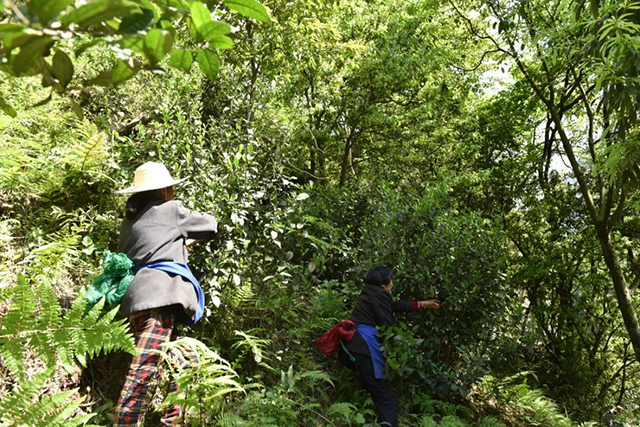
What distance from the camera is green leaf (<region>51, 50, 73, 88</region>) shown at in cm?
94

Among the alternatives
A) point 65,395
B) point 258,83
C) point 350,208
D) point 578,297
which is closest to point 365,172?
point 350,208

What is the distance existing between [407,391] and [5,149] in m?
4.89

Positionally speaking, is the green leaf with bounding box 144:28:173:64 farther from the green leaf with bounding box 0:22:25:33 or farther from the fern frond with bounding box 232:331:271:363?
the fern frond with bounding box 232:331:271:363

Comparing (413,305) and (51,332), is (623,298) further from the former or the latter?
(51,332)

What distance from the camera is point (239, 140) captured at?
4844 mm

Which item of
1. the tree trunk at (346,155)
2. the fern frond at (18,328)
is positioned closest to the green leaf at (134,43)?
the fern frond at (18,328)

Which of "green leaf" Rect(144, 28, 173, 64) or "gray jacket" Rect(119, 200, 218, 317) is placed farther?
"gray jacket" Rect(119, 200, 218, 317)

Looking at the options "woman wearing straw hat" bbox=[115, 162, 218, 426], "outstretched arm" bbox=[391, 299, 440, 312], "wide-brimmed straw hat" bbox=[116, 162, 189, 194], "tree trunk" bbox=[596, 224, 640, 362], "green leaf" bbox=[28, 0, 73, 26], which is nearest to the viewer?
"green leaf" bbox=[28, 0, 73, 26]

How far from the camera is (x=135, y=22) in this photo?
31.8 inches

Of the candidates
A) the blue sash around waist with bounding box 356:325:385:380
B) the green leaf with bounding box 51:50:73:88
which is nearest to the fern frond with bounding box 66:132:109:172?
the blue sash around waist with bounding box 356:325:385:380

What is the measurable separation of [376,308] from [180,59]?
406 centimetres

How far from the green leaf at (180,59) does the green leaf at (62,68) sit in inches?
8.1

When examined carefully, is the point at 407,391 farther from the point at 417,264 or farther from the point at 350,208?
the point at 350,208

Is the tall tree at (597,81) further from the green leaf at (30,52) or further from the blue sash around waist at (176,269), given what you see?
the green leaf at (30,52)
